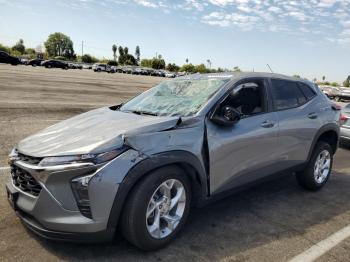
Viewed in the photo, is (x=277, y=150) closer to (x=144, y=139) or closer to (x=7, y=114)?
(x=144, y=139)

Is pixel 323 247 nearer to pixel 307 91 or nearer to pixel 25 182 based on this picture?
pixel 307 91

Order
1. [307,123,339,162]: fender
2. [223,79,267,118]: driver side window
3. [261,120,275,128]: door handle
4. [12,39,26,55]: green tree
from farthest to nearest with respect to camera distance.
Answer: [12,39,26,55]: green tree, [307,123,339,162]: fender, [261,120,275,128]: door handle, [223,79,267,118]: driver side window

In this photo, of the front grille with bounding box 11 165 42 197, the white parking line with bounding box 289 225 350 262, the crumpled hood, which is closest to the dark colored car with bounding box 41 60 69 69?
the crumpled hood

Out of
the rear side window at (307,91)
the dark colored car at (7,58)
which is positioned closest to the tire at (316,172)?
the rear side window at (307,91)

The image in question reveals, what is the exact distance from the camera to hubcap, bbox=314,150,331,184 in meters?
5.64

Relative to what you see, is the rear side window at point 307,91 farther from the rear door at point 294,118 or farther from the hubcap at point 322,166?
the hubcap at point 322,166

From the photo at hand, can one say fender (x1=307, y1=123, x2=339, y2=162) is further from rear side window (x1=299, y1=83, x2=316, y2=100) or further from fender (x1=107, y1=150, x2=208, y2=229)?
fender (x1=107, y1=150, x2=208, y2=229)

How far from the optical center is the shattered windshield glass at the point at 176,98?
408 centimetres

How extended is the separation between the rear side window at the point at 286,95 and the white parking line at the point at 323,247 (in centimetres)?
166

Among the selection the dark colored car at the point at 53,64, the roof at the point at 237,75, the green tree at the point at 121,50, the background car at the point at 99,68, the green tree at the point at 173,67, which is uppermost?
the green tree at the point at 121,50

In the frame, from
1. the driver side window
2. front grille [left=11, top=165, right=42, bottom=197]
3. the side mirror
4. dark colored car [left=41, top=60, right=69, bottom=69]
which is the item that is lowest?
dark colored car [left=41, top=60, right=69, bottom=69]

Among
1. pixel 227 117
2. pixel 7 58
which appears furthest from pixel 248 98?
pixel 7 58

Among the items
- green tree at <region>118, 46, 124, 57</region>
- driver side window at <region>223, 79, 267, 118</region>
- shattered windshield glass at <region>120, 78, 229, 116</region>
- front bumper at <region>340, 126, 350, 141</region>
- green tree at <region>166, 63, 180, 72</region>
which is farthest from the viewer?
green tree at <region>118, 46, 124, 57</region>

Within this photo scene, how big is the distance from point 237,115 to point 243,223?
1.27 meters
